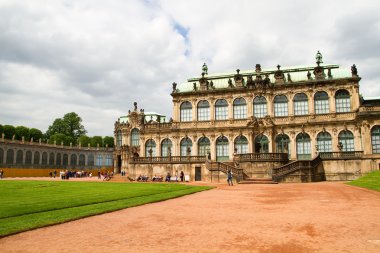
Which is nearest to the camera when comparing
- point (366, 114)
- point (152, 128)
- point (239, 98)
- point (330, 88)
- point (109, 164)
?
point (366, 114)

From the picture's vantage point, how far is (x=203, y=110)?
55.4 meters

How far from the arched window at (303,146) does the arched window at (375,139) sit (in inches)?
332

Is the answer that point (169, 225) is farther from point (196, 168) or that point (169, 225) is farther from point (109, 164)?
point (109, 164)

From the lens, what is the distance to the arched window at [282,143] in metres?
49.5

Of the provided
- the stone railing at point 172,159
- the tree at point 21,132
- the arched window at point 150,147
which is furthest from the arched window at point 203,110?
the tree at point 21,132

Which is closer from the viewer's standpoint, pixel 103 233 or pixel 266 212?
pixel 103 233

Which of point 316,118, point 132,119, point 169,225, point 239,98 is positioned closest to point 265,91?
point 239,98

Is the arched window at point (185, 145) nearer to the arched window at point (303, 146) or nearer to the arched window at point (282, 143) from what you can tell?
the arched window at point (282, 143)

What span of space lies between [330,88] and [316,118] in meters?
5.03

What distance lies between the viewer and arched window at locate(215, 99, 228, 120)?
177 feet

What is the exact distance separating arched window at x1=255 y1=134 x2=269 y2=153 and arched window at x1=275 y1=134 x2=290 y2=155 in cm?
167

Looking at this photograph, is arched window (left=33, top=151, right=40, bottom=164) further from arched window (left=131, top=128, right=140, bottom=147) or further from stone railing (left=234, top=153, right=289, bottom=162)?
stone railing (left=234, top=153, right=289, bottom=162)

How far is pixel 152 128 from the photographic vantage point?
5809 centimetres

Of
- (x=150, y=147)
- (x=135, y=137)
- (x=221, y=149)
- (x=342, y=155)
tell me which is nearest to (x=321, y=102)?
(x=342, y=155)
